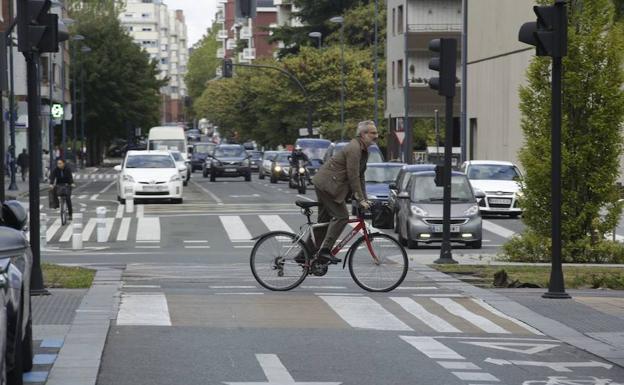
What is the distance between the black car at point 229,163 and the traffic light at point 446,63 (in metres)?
50.6

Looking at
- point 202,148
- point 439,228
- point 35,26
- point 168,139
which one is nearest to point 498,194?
point 439,228

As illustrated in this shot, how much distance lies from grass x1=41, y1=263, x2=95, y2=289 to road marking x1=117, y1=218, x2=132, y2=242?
10505 mm

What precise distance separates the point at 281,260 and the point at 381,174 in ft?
74.0

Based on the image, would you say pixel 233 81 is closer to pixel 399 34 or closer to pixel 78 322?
pixel 399 34

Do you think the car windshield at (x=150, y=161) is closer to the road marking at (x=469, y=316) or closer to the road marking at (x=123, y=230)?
the road marking at (x=123, y=230)

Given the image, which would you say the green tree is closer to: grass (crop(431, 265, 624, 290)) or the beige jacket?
grass (crop(431, 265, 624, 290))

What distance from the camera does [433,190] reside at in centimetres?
2998

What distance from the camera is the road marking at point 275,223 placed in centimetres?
3497

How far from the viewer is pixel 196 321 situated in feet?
44.9

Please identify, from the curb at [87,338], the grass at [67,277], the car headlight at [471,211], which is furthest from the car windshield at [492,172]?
the curb at [87,338]

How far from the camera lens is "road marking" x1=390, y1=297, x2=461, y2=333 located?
13.5 metres

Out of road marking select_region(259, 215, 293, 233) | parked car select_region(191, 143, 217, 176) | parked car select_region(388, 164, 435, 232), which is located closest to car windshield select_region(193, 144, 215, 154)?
parked car select_region(191, 143, 217, 176)

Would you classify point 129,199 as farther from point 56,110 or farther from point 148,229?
point 56,110

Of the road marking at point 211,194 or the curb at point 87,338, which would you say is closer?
the curb at point 87,338
